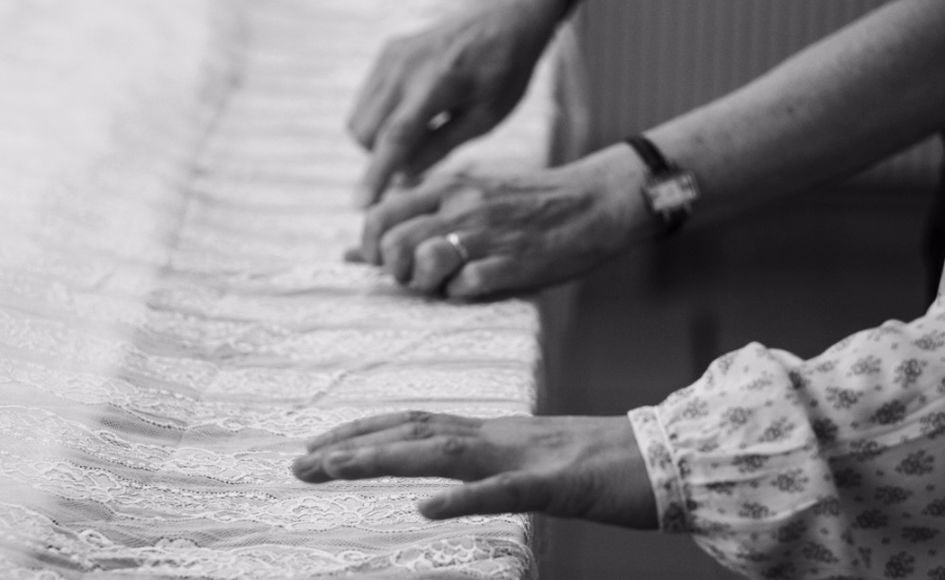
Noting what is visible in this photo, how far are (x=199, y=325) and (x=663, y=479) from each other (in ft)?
1.41

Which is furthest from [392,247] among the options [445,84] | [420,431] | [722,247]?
[722,247]

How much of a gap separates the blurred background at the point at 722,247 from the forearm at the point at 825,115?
1.23 metres

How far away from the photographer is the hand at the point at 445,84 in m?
1.20

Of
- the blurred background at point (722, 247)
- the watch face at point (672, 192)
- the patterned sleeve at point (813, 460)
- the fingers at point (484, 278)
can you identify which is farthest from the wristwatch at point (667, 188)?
the blurred background at point (722, 247)

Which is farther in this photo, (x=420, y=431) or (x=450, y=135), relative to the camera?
(x=450, y=135)

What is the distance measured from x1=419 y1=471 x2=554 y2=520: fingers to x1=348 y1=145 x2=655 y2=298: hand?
1.24 ft

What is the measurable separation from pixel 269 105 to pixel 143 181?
1.06ft

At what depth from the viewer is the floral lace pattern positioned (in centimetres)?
66

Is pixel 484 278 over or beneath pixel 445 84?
beneath

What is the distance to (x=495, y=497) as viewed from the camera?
24.1 inches

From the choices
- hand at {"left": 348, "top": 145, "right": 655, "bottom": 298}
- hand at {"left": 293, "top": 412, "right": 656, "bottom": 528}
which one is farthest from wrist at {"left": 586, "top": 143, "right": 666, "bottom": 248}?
hand at {"left": 293, "top": 412, "right": 656, "bottom": 528}

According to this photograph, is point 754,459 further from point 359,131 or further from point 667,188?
point 359,131

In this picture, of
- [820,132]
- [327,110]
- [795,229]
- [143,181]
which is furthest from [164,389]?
[795,229]

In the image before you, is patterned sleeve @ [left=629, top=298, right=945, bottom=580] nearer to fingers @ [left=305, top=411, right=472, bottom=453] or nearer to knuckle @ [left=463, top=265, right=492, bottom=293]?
fingers @ [left=305, top=411, right=472, bottom=453]
